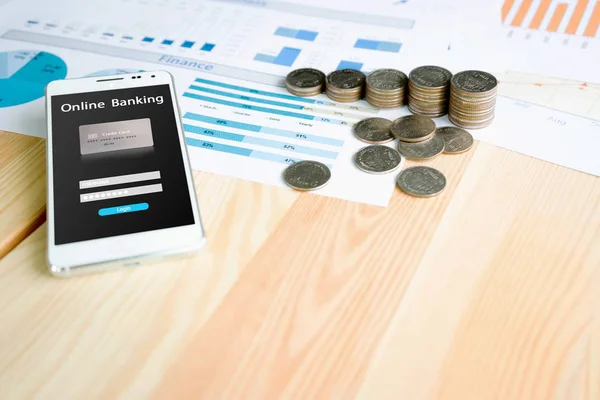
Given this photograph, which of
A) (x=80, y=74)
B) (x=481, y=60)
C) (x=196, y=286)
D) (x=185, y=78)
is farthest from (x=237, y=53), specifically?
(x=196, y=286)

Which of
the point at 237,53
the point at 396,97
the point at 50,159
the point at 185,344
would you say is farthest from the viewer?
the point at 237,53

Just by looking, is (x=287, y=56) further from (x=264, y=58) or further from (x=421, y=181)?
(x=421, y=181)

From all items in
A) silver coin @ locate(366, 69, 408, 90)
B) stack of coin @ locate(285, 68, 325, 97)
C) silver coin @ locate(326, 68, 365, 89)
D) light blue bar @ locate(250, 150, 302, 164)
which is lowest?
light blue bar @ locate(250, 150, 302, 164)

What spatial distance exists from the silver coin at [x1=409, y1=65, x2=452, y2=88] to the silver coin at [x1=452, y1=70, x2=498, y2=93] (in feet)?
0.05

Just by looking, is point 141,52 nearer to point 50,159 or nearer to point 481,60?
point 50,159

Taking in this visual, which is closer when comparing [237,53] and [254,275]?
[254,275]

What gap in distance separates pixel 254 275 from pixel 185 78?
394 millimetres

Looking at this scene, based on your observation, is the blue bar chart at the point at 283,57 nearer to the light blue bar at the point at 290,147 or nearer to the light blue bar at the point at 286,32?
the light blue bar at the point at 286,32

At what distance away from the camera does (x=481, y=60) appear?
939 millimetres

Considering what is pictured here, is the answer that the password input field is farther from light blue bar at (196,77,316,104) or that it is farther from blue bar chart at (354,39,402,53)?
blue bar chart at (354,39,402,53)

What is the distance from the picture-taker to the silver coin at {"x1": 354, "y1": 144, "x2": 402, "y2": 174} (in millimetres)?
758

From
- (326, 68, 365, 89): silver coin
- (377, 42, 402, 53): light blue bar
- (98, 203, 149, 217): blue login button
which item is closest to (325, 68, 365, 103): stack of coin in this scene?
(326, 68, 365, 89): silver coin

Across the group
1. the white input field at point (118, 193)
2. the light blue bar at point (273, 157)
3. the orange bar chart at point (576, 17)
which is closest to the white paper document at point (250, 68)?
the light blue bar at point (273, 157)

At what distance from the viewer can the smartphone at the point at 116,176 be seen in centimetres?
64
